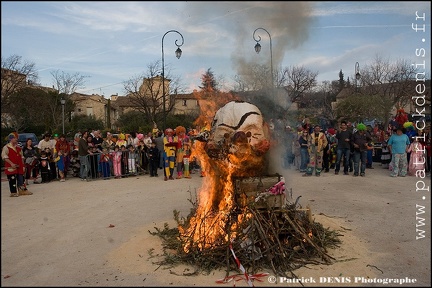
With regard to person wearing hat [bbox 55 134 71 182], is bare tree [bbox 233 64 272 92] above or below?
above

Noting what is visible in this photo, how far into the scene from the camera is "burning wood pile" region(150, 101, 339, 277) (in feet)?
15.1

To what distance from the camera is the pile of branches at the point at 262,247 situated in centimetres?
454

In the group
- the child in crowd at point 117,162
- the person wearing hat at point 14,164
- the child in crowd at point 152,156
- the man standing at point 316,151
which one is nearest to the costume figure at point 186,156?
the child in crowd at point 152,156

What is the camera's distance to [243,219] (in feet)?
16.1

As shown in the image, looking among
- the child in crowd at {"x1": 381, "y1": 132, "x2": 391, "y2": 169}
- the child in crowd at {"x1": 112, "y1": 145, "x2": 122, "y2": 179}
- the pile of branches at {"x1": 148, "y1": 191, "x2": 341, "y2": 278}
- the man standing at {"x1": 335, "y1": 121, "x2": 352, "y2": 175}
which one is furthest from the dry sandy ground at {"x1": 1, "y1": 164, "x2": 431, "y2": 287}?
the child in crowd at {"x1": 381, "y1": 132, "x2": 391, "y2": 169}

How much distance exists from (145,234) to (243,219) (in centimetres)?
201

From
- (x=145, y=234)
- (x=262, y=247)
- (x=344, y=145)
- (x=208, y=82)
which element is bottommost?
(x=145, y=234)

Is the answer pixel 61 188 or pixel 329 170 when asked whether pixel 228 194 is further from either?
pixel 329 170

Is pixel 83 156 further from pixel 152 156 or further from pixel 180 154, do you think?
pixel 180 154

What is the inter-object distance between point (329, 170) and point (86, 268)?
10.4 m

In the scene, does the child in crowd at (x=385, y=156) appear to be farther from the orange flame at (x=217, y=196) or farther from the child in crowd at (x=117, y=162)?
the child in crowd at (x=117, y=162)

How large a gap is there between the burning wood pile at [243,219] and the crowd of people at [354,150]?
18.0 ft

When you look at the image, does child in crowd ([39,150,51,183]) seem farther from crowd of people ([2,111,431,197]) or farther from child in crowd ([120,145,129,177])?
child in crowd ([120,145,129,177])

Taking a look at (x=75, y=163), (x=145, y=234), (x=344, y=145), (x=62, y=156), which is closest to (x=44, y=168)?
(x=62, y=156)
